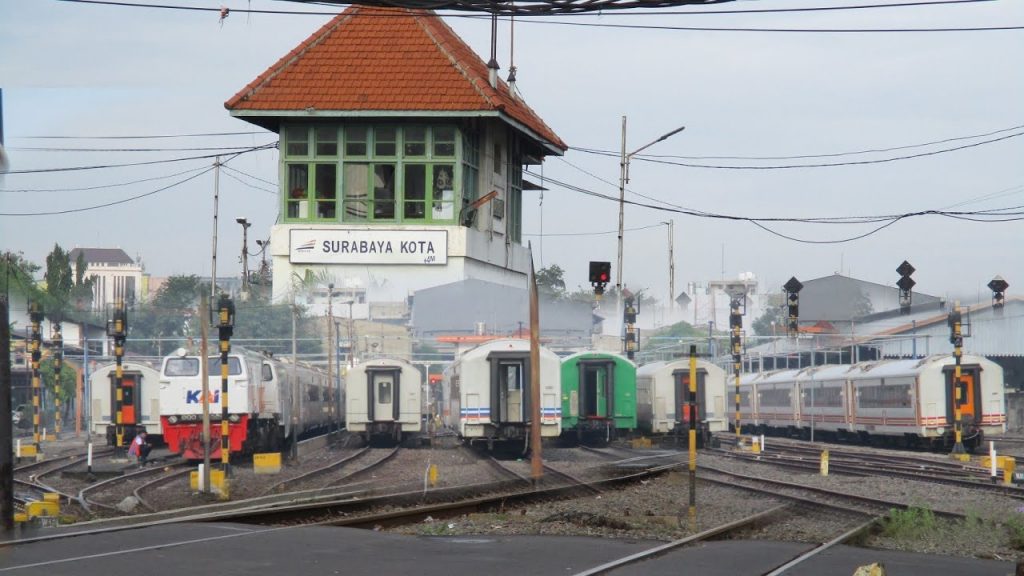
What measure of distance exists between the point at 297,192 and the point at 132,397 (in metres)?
19.6

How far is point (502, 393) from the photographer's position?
3650 centimetres

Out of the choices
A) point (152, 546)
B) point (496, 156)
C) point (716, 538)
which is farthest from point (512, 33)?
point (152, 546)

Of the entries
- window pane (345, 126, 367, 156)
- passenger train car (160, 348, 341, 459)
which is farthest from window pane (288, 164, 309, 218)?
passenger train car (160, 348, 341, 459)

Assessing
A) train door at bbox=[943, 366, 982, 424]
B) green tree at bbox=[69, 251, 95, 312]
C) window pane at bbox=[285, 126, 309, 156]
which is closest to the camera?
window pane at bbox=[285, 126, 309, 156]

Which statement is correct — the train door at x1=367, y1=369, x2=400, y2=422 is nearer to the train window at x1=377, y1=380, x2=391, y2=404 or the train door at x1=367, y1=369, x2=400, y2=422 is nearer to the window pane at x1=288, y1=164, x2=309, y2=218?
the train window at x1=377, y1=380, x2=391, y2=404

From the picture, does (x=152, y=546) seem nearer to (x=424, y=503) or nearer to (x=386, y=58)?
(x=424, y=503)

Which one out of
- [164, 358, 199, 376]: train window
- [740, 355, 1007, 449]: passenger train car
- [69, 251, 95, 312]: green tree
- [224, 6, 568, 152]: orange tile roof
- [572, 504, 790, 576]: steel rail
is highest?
[224, 6, 568, 152]: orange tile roof

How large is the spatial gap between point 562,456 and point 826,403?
670 inches

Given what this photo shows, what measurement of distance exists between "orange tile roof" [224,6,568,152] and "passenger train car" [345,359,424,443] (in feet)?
65.6

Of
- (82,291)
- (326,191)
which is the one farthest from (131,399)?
(326,191)

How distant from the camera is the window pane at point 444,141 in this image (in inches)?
886

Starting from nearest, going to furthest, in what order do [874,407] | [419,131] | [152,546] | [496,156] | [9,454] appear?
[152,546], [9,454], [419,131], [496,156], [874,407]

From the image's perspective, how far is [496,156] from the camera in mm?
24516

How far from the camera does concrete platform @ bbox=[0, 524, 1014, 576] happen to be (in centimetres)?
1162
